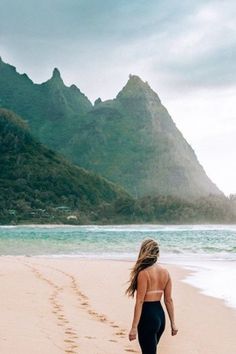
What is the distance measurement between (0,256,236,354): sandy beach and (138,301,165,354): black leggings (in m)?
2.27

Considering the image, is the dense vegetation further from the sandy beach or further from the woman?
the woman

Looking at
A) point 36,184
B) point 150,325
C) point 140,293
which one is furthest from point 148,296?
point 36,184

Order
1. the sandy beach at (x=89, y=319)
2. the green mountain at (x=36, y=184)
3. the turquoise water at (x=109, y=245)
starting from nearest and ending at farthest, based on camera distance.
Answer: the sandy beach at (x=89, y=319), the turquoise water at (x=109, y=245), the green mountain at (x=36, y=184)

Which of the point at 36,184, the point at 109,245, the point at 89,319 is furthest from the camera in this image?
the point at 36,184

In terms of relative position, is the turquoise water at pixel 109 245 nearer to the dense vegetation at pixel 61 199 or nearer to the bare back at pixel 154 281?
the bare back at pixel 154 281

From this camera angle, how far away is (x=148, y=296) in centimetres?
627

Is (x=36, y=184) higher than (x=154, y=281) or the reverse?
higher

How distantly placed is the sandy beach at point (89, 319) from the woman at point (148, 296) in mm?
2304

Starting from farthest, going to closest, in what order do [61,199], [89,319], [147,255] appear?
[61,199], [89,319], [147,255]

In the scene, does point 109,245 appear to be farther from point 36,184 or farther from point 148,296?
point 36,184

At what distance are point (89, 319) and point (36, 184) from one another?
6411 inches

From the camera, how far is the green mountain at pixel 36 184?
160250mm

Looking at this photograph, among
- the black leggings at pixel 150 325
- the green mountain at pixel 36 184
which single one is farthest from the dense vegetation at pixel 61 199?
the black leggings at pixel 150 325

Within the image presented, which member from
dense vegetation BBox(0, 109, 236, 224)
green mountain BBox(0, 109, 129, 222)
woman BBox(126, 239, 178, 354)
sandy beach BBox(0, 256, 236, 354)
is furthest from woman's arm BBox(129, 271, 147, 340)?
dense vegetation BBox(0, 109, 236, 224)
